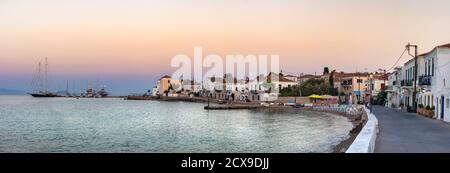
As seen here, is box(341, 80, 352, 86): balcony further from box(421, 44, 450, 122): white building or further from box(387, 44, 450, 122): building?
box(421, 44, 450, 122): white building

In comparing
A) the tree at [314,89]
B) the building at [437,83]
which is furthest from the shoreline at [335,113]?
the tree at [314,89]

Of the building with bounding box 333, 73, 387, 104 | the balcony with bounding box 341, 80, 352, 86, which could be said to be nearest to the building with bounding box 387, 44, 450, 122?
the building with bounding box 333, 73, 387, 104

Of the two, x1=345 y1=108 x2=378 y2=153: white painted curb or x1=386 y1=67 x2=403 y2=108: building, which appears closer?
x1=345 y1=108 x2=378 y2=153: white painted curb

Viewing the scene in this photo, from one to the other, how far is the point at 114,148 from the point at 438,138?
19713mm

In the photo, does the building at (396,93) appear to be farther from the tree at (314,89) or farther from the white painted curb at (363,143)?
the white painted curb at (363,143)

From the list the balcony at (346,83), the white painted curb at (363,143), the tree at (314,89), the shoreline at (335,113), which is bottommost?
the shoreline at (335,113)

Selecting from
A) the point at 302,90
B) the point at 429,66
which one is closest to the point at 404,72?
the point at 429,66

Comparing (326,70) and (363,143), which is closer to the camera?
(363,143)

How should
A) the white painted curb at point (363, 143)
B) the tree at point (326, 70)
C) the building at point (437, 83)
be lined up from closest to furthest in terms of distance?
the white painted curb at point (363, 143) → the building at point (437, 83) → the tree at point (326, 70)

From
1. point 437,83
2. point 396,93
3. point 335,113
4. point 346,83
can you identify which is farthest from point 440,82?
point 346,83

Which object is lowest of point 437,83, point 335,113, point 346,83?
point 335,113

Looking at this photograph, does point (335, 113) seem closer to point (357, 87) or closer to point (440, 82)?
point (357, 87)
